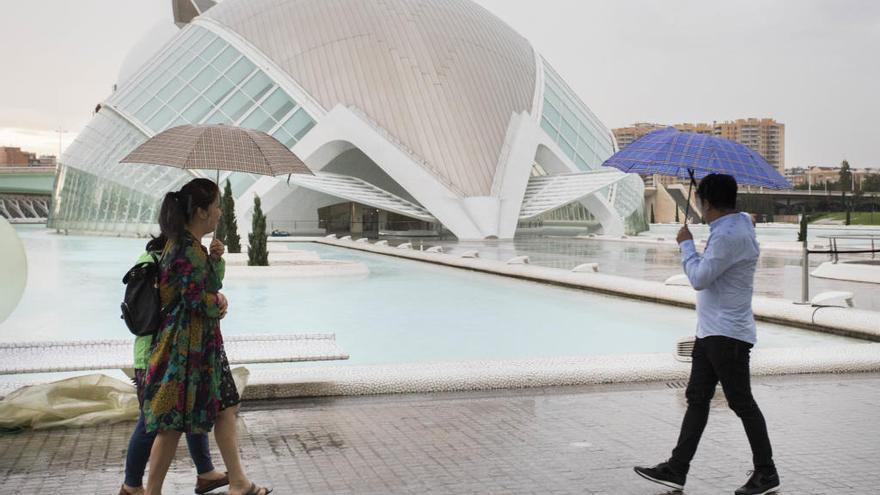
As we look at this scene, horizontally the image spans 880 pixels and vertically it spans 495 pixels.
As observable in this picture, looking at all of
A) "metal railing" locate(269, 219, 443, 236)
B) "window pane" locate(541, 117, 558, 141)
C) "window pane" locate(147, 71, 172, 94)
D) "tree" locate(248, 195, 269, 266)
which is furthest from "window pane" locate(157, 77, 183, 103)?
"tree" locate(248, 195, 269, 266)

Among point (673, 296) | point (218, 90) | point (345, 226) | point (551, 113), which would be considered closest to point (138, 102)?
point (218, 90)

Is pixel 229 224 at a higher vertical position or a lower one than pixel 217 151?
lower

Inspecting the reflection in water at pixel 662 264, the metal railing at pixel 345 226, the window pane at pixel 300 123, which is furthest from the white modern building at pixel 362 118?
the reflection in water at pixel 662 264

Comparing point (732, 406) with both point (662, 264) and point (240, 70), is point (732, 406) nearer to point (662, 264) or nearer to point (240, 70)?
point (662, 264)

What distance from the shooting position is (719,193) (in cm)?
448

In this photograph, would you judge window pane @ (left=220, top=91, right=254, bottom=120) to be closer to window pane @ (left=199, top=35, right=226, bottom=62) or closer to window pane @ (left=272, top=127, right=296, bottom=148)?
window pane @ (left=272, top=127, right=296, bottom=148)

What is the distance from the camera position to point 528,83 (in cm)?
4350

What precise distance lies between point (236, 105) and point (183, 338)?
35.7 meters

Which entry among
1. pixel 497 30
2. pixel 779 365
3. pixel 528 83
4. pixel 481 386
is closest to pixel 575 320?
pixel 779 365

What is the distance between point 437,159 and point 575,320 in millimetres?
26251

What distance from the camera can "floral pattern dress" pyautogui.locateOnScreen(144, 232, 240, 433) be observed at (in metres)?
3.92

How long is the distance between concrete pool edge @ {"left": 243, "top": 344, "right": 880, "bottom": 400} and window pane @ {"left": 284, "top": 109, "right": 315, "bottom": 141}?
106ft

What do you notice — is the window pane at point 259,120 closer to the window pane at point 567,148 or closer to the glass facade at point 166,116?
the glass facade at point 166,116

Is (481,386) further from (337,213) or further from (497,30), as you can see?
(337,213)
